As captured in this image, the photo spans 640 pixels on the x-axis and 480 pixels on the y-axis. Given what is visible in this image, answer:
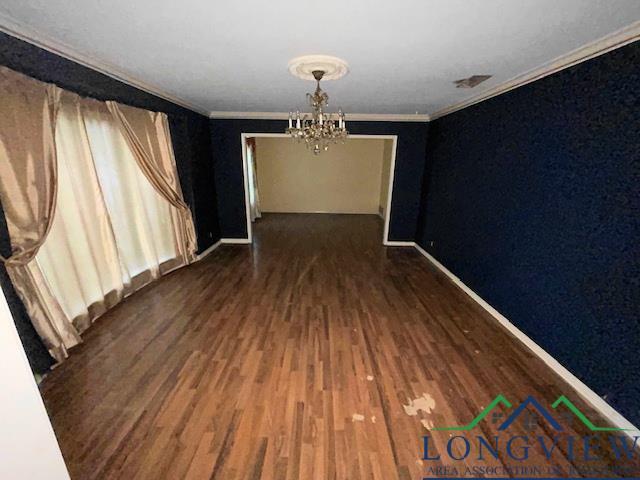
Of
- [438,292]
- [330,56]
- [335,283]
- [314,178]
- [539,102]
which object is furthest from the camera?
[314,178]

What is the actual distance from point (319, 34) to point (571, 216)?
2081 mm

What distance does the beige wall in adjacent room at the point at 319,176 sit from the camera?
Answer: 7.23 metres

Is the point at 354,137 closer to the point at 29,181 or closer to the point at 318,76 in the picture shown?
the point at 318,76

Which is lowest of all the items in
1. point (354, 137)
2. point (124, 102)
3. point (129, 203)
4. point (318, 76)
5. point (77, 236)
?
point (77, 236)

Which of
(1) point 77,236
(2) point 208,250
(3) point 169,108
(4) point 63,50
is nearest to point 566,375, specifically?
(1) point 77,236

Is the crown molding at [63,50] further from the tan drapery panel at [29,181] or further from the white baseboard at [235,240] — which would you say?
the white baseboard at [235,240]

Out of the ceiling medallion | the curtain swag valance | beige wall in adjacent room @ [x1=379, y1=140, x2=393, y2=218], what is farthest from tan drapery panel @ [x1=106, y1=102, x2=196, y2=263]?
beige wall in adjacent room @ [x1=379, y1=140, x2=393, y2=218]

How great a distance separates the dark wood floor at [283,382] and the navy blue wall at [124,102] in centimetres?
53

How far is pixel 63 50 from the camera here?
186 cm

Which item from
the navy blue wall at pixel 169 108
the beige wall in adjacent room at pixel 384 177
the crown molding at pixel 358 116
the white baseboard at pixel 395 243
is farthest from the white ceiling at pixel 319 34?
the beige wall in adjacent room at pixel 384 177

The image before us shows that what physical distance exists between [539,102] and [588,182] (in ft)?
2.76

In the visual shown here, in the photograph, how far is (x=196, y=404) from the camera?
1710 millimetres

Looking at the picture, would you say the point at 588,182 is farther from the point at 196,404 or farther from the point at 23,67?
the point at 23,67

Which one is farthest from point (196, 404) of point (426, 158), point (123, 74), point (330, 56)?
point (426, 158)
